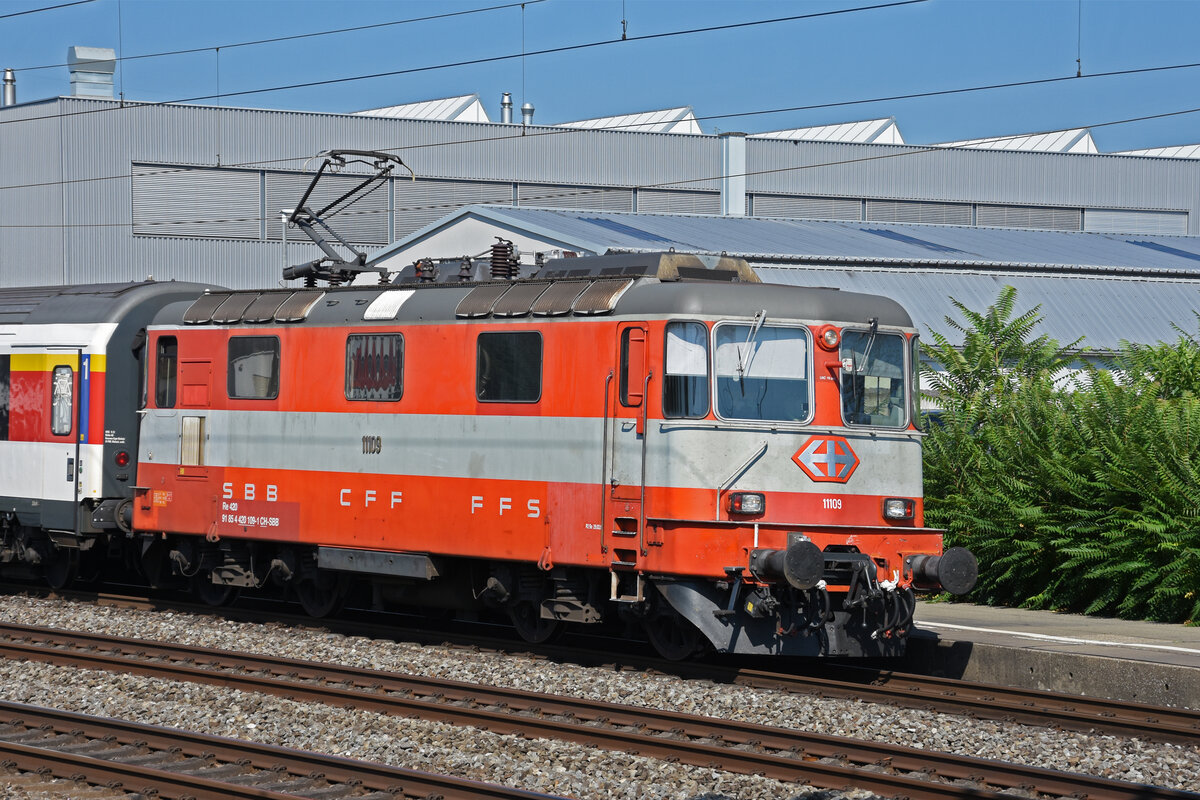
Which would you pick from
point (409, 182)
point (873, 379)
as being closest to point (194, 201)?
point (409, 182)

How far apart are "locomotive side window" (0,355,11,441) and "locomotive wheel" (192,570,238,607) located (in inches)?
120

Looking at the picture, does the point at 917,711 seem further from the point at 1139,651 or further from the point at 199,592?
the point at 199,592

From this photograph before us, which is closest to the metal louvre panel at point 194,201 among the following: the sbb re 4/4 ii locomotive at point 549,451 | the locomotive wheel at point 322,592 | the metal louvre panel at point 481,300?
the sbb re 4/4 ii locomotive at point 549,451

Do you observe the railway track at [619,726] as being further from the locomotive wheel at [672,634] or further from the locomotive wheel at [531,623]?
the locomotive wheel at [531,623]

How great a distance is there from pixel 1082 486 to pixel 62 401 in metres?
11.5

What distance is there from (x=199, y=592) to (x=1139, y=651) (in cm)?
1056

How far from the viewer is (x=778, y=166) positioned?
51469 mm

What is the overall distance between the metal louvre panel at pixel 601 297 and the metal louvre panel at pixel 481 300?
1090 millimetres

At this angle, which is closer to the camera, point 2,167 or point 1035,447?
point 1035,447

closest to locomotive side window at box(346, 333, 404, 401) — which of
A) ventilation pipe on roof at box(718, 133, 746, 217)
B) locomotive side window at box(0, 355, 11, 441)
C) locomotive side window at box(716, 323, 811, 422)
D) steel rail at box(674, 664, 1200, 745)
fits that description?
locomotive side window at box(716, 323, 811, 422)

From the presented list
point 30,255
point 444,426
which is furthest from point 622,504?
point 30,255

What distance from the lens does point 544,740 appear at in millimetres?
10328

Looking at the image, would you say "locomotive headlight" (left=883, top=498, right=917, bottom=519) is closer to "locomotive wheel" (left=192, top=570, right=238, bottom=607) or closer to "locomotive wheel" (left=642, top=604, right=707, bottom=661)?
"locomotive wheel" (left=642, top=604, right=707, bottom=661)

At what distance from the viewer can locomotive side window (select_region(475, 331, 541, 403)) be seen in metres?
13.5
